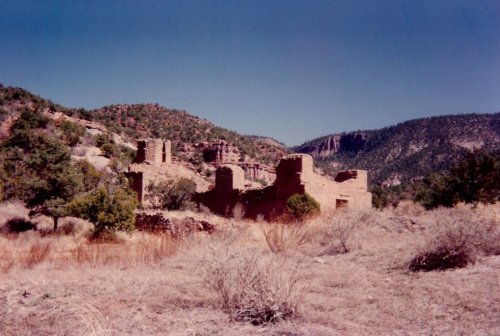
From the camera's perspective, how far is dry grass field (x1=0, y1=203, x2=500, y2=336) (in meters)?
3.99

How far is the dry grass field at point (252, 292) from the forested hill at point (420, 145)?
49.6 m

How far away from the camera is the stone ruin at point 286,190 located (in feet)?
50.9

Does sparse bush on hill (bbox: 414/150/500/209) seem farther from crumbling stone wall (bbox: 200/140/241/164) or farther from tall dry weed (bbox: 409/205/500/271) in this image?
crumbling stone wall (bbox: 200/140/241/164)

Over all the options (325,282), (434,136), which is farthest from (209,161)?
(325,282)

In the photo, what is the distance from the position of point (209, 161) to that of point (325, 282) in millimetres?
44486

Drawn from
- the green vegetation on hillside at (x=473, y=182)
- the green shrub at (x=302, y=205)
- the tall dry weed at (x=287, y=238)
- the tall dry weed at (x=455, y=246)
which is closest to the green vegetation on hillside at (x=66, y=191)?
the tall dry weed at (x=287, y=238)

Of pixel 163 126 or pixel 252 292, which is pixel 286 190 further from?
pixel 163 126

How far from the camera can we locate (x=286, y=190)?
52.5ft

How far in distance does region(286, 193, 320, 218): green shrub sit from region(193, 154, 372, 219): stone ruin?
22.7 inches

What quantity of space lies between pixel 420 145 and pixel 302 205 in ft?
179

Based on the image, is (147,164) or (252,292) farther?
(147,164)

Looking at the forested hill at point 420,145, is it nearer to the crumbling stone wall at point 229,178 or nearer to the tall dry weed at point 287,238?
the crumbling stone wall at point 229,178

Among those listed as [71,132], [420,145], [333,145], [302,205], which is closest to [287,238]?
[302,205]

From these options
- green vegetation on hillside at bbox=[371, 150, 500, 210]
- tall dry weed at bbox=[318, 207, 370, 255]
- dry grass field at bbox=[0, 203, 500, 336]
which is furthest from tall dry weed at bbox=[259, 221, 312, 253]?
green vegetation on hillside at bbox=[371, 150, 500, 210]
